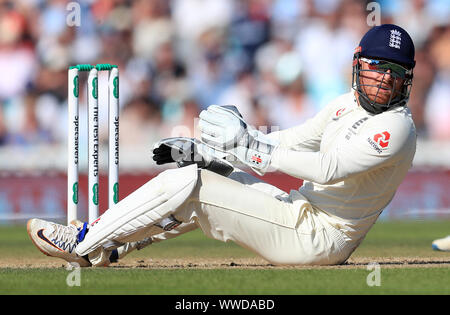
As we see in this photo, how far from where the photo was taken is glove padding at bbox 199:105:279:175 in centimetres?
396

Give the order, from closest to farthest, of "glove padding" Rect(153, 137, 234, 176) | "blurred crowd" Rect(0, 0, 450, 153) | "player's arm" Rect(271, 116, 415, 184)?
"player's arm" Rect(271, 116, 415, 184) < "glove padding" Rect(153, 137, 234, 176) < "blurred crowd" Rect(0, 0, 450, 153)

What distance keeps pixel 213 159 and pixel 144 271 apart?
72cm

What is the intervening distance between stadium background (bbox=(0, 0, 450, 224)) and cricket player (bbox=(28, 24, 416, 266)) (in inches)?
229

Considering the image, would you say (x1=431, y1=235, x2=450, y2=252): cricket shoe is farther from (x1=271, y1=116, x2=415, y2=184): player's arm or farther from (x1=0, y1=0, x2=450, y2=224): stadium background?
(x1=0, y1=0, x2=450, y2=224): stadium background

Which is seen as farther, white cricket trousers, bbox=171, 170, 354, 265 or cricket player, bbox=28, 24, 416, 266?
white cricket trousers, bbox=171, 170, 354, 265

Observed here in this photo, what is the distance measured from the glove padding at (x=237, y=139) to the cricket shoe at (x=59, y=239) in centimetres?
95

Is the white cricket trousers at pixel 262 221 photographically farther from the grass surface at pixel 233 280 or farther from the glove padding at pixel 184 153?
the glove padding at pixel 184 153

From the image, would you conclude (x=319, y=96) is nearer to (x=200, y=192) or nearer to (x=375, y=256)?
(x=375, y=256)

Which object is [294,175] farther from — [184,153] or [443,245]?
[443,245]

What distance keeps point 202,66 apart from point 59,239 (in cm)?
647

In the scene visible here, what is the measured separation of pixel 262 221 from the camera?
4.12 meters

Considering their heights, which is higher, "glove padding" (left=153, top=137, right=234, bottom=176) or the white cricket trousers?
"glove padding" (left=153, top=137, right=234, bottom=176)

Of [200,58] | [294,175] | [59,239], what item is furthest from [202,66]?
[294,175]

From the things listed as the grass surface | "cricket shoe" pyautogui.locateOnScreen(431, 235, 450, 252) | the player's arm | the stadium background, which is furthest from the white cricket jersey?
the stadium background
